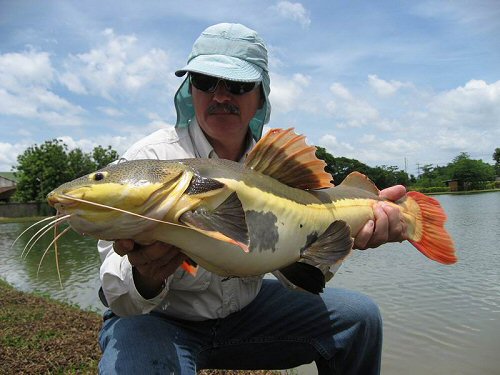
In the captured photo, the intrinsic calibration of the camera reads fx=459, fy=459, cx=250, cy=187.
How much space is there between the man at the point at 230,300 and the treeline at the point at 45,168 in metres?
42.1

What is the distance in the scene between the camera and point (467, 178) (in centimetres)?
7100

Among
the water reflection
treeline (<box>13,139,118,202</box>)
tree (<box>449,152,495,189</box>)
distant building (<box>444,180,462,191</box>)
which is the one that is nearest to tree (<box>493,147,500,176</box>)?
tree (<box>449,152,495,189</box>)

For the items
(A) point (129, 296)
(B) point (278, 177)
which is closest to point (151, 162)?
(B) point (278, 177)

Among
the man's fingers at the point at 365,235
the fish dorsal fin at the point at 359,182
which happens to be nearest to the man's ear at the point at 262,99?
the fish dorsal fin at the point at 359,182

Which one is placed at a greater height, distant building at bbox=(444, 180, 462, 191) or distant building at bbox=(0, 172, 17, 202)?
distant building at bbox=(0, 172, 17, 202)

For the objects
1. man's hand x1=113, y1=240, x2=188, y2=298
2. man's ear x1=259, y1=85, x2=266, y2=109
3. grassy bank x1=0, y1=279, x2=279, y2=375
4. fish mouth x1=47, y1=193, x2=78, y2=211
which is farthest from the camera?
grassy bank x1=0, y1=279, x2=279, y2=375

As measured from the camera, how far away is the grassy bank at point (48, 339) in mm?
4352

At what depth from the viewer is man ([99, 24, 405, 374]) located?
2424 millimetres

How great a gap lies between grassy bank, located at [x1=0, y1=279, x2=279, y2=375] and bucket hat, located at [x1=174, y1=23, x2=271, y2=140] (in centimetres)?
240

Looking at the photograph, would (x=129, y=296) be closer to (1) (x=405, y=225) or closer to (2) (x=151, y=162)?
A: (2) (x=151, y=162)

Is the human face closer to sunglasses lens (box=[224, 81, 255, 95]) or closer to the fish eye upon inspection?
sunglasses lens (box=[224, 81, 255, 95])

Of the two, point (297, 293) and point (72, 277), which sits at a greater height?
point (297, 293)

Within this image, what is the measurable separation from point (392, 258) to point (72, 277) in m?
8.66

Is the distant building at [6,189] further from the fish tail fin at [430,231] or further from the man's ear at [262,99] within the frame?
the fish tail fin at [430,231]
